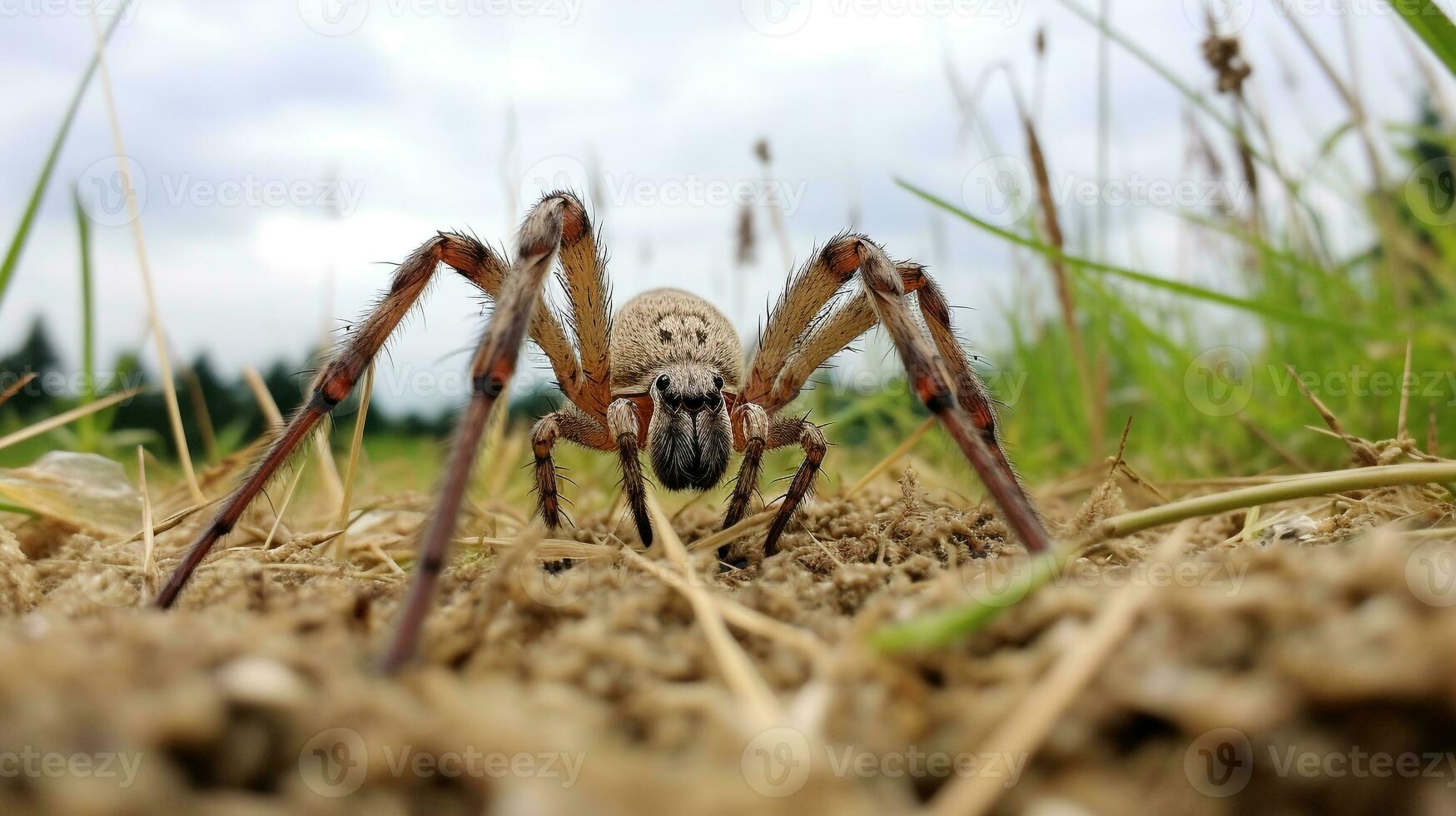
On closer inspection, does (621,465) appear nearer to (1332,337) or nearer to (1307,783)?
(1307,783)

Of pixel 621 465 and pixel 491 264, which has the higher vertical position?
pixel 491 264

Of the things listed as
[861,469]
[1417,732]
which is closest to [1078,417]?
[861,469]

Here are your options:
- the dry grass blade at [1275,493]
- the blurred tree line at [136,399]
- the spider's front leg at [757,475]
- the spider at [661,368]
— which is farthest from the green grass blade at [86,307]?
the dry grass blade at [1275,493]

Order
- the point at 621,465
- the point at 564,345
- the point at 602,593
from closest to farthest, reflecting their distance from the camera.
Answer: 1. the point at 602,593
2. the point at 621,465
3. the point at 564,345

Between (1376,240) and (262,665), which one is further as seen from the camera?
(1376,240)

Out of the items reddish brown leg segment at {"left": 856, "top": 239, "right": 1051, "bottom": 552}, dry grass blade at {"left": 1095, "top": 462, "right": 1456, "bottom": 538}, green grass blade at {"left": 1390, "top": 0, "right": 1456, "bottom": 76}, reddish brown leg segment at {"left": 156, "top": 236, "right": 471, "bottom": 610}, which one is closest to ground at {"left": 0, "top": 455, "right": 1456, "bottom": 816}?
dry grass blade at {"left": 1095, "top": 462, "right": 1456, "bottom": 538}

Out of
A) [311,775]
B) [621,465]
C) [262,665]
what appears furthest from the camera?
[621,465]

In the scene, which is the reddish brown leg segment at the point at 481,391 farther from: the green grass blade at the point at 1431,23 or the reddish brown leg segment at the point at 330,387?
the green grass blade at the point at 1431,23
